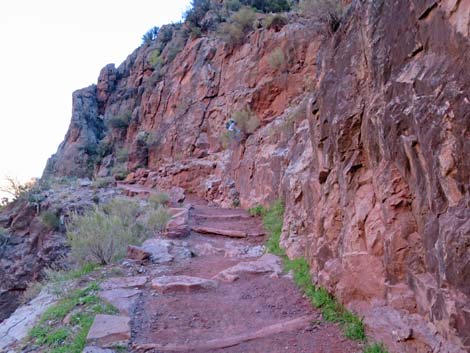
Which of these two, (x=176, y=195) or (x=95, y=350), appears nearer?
(x=95, y=350)

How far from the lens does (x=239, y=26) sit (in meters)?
19.1

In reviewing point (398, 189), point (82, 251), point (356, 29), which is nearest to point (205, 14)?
point (82, 251)

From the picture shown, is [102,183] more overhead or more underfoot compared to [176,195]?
more overhead

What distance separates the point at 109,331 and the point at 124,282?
6.46 ft

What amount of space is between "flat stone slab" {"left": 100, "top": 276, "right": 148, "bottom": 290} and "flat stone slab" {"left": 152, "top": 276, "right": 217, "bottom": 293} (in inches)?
8.5

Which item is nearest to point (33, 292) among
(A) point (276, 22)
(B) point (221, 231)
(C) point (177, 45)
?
(B) point (221, 231)

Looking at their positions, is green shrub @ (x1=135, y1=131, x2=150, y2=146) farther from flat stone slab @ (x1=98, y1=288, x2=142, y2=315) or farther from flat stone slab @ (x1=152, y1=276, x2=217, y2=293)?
flat stone slab @ (x1=98, y1=288, x2=142, y2=315)

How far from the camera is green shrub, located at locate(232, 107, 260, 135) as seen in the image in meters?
14.6

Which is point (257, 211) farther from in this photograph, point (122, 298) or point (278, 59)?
point (278, 59)

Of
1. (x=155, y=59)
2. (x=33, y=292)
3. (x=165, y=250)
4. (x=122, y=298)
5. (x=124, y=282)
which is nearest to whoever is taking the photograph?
(x=122, y=298)

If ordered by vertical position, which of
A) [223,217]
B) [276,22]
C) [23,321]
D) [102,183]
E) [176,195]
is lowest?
[23,321]

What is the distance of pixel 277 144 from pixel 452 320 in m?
9.39

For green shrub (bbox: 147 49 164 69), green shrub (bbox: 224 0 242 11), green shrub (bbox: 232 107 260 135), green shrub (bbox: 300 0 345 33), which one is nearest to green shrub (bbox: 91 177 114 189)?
green shrub (bbox: 232 107 260 135)

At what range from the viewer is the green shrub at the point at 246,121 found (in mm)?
14602
